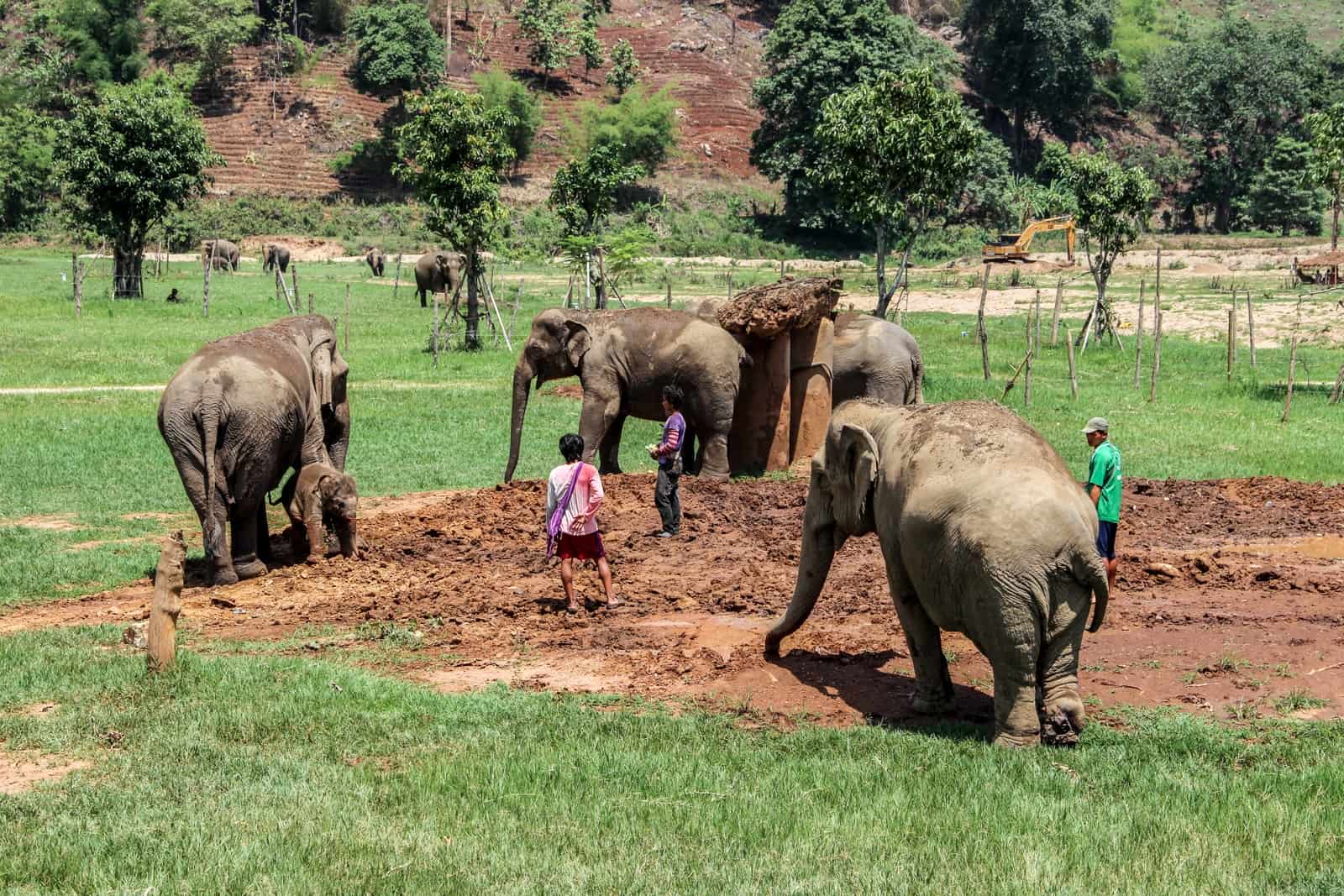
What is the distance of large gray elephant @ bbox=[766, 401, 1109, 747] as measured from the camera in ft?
26.5

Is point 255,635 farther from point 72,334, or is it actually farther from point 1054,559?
point 72,334

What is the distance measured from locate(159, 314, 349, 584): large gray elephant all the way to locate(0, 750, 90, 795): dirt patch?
5.11 m

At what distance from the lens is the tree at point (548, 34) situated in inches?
4063

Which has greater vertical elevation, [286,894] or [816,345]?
[816,345]

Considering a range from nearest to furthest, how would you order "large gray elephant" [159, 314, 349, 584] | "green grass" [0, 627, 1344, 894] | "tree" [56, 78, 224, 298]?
1. "green grass" [0, 627, 1344, 894]
2. "large gray elephant" [159, 314, 349, 584]
3. "tree" [56, 78, 224, 298]

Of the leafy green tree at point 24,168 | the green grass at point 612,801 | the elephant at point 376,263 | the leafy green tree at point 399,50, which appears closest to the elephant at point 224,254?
the elephant at point 376,263

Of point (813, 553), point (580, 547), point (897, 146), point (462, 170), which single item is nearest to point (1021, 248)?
point (462, 170)

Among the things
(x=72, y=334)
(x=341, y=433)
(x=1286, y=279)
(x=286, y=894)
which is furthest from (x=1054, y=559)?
(x=1286, y=279)

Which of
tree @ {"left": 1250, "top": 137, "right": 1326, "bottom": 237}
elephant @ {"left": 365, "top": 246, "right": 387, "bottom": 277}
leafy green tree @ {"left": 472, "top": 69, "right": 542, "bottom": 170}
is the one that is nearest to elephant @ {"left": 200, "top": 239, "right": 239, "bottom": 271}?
elephant @ {"left": 365, "top": 246, "right": 387, "bottom": 277}

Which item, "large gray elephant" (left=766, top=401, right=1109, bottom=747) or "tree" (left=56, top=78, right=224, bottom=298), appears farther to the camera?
"tree" (left=56, top=78, right=224, bottom=298)

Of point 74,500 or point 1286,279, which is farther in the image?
point 1286,279

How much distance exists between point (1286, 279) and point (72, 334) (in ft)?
144

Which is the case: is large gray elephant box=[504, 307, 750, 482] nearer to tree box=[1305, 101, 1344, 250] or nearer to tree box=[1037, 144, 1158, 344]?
tree box=[1305, 101, 1344, 250]

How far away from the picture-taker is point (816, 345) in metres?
19.1
